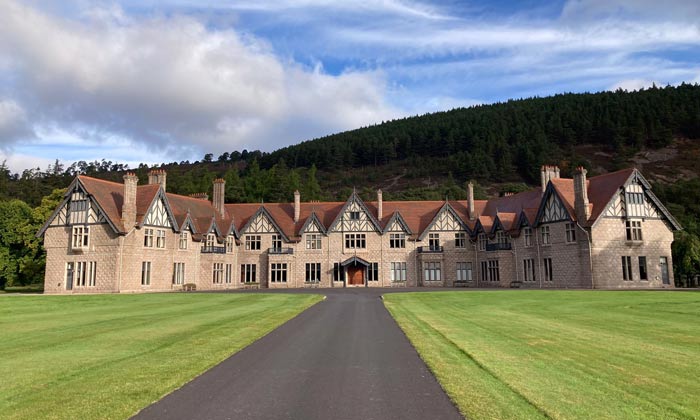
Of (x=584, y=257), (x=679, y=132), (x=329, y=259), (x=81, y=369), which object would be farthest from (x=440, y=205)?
(x=679, y=132)

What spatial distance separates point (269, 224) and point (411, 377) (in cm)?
4614

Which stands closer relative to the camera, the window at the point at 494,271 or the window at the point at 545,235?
the window at the point at 545,235

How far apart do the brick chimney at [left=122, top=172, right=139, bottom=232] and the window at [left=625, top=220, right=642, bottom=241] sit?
40.3 metres

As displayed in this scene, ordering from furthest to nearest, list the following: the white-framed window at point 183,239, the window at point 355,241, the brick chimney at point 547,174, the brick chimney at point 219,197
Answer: the brick chimney at point 219,197
the window at point 355,241
the brick chimney at point 547,174
the white-framed window at point 183,239

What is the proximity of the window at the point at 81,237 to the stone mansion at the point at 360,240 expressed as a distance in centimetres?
9

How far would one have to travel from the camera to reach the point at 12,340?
13.9 meters

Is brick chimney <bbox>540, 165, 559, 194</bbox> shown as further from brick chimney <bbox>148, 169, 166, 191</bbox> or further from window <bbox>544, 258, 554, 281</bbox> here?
brick chimney <bbox>148, 169, 166, 191</bbox>

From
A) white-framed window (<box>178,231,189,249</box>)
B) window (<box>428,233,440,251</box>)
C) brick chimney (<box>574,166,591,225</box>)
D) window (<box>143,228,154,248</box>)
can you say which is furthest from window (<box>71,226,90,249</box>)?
brick chimney (<box>574,166,591,225</box>)

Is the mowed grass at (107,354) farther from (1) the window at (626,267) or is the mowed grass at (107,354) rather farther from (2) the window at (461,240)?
(2) the window at (461,240)

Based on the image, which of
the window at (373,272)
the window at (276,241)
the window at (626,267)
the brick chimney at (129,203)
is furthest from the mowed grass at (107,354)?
the window at (276,241)

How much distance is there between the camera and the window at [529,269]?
4581cm

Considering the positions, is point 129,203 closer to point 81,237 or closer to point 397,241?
point 81,237

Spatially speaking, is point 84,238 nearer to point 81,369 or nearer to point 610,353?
point 81,369

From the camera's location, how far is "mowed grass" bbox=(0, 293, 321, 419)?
297 inches
